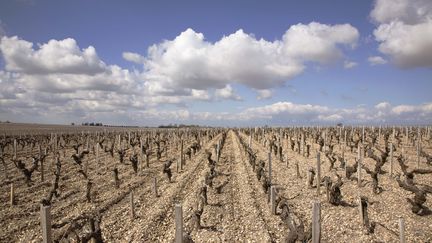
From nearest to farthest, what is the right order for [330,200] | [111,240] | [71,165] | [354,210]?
[111,240] < [354,210] < [330,200] < [71,165]

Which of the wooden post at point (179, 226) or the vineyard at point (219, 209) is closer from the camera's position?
the wooden post at point (179, 226)

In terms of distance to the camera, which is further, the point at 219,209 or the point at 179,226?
the point at 219,209

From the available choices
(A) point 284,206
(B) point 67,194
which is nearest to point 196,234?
(A) point 284,206

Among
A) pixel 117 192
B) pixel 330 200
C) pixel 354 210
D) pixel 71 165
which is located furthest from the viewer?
pixel 71 165

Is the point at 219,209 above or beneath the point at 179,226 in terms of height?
beneath

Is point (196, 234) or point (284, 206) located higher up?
point (284, 206)

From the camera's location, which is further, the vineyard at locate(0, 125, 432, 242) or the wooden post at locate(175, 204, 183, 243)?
the vineyard at locate(0, 125, 432, 242)

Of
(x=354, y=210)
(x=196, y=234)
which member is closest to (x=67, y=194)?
(x=196, y=234)

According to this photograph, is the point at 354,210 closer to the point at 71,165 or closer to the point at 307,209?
the point at 307,209

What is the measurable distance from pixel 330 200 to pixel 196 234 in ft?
18.7

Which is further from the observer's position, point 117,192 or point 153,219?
point 117,192

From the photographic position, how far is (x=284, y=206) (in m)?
10.5

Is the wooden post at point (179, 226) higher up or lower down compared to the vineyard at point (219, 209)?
higher up

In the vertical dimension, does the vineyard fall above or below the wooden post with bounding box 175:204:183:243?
below
